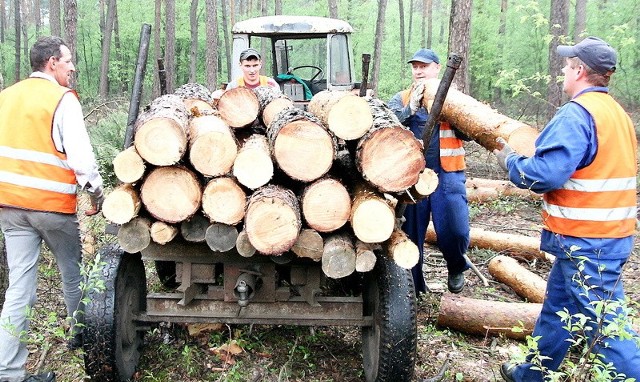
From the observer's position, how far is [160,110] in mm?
3180

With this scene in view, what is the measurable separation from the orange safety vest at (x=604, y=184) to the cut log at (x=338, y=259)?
4.19 feet

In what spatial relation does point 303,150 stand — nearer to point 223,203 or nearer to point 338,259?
point 223,203

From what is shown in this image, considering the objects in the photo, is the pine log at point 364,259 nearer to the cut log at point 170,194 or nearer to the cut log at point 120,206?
the cut log at point 170,194

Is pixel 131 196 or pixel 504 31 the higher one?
pixel 504 31

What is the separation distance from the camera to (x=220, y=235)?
2.97m

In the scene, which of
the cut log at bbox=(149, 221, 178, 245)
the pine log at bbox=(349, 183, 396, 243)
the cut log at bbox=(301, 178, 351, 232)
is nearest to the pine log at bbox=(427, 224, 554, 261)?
the pine log at bbox=(349, 183, 396, 243)

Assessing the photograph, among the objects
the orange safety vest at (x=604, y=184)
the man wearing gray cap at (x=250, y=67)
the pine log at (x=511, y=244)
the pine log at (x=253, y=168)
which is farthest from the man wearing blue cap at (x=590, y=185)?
the man wearing gray cap at (x=250, y=67)

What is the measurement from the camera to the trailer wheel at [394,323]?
3199 millimetres

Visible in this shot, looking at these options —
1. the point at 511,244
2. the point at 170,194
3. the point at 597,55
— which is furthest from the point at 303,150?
the point at 511,244

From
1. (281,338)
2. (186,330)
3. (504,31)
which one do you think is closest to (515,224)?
(281,338)

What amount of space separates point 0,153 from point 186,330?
185cm

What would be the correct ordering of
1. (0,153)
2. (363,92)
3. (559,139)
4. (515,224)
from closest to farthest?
(559,139), (0,153), (363,92), (515,224)

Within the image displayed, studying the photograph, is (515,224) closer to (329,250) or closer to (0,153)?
(329,250)

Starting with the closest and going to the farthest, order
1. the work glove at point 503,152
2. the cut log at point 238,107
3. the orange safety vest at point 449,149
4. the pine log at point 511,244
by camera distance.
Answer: the work glove at point 503,152 → the cut log at point 238,107 → the orange safety vest at point 449,149 → the pine log at point 511,244
